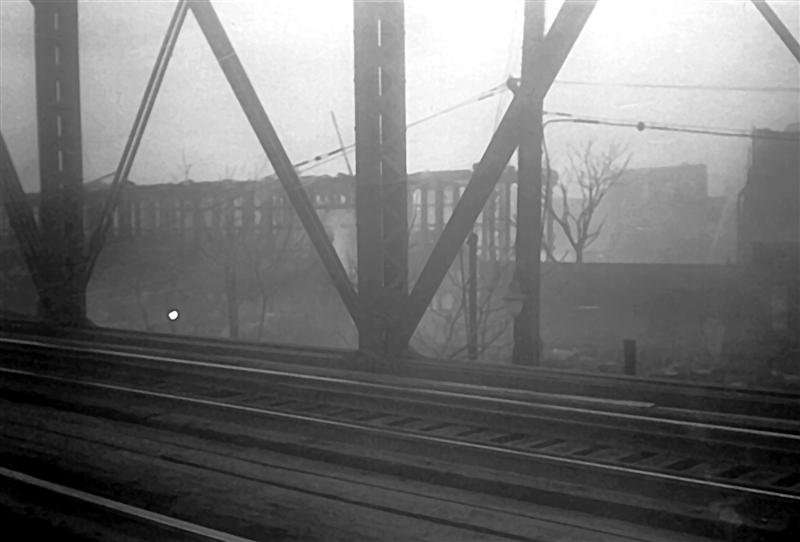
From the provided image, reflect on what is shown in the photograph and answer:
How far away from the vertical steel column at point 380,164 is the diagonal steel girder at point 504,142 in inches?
19.7

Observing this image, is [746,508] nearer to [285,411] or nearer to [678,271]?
[285,411]

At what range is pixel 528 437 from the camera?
5.88m

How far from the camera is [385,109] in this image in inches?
314

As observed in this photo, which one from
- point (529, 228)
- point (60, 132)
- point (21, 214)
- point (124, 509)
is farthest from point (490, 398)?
point (21, 214)

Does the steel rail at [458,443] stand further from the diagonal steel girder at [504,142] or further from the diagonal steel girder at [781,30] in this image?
the diagonal steel girder at [781,30]

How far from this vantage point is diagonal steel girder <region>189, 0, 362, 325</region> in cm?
826

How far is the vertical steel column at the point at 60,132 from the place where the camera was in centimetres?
1175

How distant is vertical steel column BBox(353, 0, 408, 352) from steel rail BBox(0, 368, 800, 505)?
71.8 inches

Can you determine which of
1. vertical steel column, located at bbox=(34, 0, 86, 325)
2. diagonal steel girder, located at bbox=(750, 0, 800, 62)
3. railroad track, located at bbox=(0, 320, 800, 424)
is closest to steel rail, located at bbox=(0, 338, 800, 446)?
railroad track, located at bbox=(0, 320, 800, 424)

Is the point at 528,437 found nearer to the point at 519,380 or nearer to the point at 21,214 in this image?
the point at 519,380

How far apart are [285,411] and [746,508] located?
143 inches

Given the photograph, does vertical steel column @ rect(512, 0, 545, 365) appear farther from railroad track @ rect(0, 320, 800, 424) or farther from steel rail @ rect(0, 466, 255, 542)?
steel rail @ rect(0, 466, 255, 542)

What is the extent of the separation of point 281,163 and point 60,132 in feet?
16.7

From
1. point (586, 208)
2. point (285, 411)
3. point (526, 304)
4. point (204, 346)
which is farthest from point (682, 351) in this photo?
point (285, 411)
